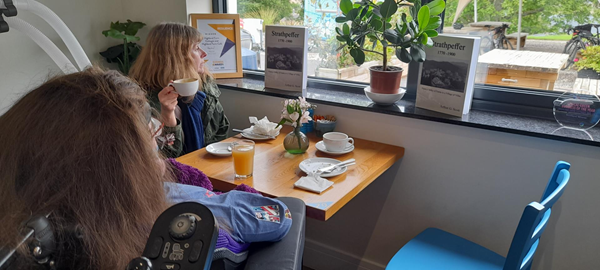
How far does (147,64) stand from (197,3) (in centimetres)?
69

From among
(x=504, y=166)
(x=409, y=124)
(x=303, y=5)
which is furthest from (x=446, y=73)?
(x=303, y=5)

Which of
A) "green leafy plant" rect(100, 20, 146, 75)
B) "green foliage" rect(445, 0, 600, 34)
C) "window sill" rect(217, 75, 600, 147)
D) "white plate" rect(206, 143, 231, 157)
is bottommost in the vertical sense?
"white plate" rect(206, 143, 231, 157)

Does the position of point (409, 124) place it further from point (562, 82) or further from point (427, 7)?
point (562, 82)

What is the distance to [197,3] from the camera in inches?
98.4

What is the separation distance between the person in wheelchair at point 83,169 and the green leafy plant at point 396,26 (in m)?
1.25

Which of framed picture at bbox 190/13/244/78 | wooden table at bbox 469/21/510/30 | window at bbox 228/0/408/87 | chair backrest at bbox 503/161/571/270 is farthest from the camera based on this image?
framed picture at bbox 190/13/244/78

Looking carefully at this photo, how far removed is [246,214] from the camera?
1.01 m

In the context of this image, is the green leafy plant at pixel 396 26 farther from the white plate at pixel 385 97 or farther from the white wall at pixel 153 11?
the white wall at pixel 153 11

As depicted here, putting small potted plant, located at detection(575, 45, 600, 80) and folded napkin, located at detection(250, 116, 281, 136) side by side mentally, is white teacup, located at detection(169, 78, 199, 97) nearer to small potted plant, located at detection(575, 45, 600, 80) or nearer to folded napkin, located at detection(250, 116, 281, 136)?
folded napkin, located at detection(250, 116, 281, 136)

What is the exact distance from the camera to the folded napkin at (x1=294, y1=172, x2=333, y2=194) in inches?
55.8

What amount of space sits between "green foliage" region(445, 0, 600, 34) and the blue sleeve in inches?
52.3

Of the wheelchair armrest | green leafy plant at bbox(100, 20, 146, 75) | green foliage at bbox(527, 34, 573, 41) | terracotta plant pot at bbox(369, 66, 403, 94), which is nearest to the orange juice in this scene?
the wheelchair armrest

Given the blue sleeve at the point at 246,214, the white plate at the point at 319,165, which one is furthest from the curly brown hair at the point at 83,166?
the white plate at the point at 319,165

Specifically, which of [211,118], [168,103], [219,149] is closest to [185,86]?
[168,103]
